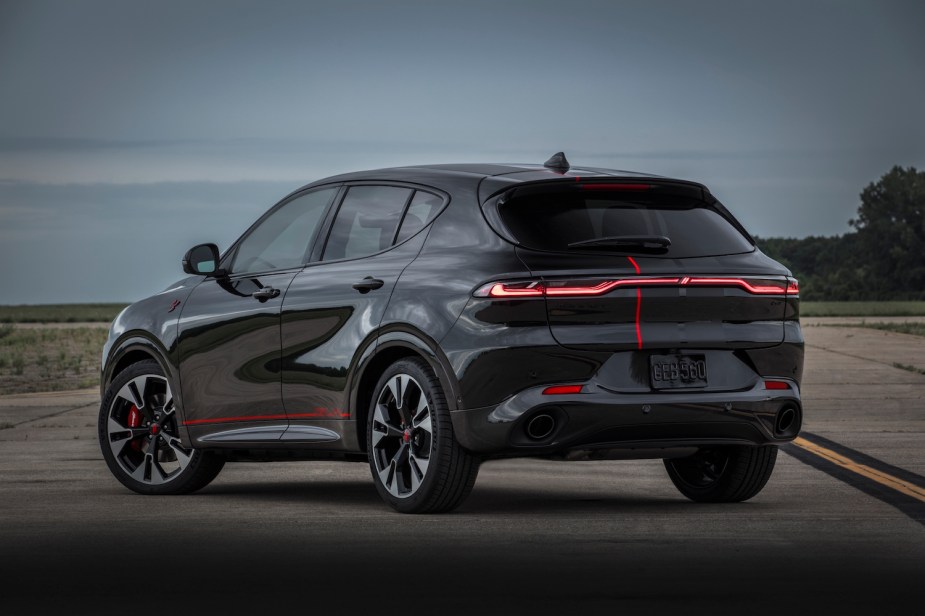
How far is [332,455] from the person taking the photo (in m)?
9.52

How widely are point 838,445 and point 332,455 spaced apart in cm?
574

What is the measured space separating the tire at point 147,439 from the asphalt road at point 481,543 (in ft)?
0.54

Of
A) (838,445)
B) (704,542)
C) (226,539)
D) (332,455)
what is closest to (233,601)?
(226,539)

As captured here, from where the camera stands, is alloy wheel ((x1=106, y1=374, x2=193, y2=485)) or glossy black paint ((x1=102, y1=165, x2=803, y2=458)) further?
alloy wheel ((x1=106, y1=374, x2=193, y2=485))

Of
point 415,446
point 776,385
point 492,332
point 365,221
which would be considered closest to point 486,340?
point 492,332

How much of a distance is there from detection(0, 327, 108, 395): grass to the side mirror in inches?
575

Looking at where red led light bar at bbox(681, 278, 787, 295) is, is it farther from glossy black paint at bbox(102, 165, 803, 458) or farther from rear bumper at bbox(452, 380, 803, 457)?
rear bumper at bbox(452, 380, 803, 457)

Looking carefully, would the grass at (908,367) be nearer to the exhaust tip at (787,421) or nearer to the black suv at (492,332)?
the black suv at (492,332)

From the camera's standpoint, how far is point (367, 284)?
908 centimetres

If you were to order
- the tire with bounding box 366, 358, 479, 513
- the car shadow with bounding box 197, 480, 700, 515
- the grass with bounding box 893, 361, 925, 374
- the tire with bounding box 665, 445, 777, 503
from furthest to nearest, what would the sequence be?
1. the grass with bounding box 893, 361, 925, 374
2. the tire with bounding box 665, 445, 777, 503
3. the car shadow with bounding box 197, 480, 700, 515
4. the tire with bounding box 366, 358, 479, 513

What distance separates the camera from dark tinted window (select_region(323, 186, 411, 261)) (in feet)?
30.7

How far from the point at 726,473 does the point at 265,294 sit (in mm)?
2900

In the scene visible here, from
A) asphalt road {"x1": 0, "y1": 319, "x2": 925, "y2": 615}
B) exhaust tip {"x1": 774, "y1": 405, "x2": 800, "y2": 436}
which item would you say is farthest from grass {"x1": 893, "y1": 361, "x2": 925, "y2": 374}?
exhaust tip {"x1": 774, "y1": 405, "x2": 800, "y2": 436}

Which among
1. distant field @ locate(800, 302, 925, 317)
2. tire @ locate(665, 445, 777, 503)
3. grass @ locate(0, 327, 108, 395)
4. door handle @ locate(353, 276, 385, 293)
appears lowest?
distant field @ locate(800, 302, 925, 317)
